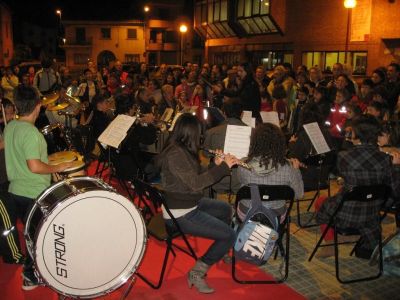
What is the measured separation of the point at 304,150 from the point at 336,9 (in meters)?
14.3

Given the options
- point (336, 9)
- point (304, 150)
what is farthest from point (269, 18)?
point (304, 150)

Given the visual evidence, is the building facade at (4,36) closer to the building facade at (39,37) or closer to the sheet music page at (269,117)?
the building facade at (39,37)

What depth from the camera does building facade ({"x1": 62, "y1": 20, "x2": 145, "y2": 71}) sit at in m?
46.8

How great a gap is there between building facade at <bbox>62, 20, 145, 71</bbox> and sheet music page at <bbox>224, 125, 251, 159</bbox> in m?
43.9

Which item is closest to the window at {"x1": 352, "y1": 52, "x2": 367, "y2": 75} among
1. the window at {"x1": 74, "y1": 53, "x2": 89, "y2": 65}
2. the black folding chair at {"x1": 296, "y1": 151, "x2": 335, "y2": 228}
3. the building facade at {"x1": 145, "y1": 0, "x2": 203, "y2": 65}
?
the black folding chair at {"x1": 296, "y1": 151, "x2": 335, "y2": 228}

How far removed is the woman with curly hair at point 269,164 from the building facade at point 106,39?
4465 centimetres

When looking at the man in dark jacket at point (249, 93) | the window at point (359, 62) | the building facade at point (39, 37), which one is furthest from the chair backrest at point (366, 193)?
the building facade at point (39, 37)

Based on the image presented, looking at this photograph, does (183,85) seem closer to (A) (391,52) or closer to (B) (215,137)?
(B) (215,137)

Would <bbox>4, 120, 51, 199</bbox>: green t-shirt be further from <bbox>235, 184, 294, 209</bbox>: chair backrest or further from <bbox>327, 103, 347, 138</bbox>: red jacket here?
<bbox>327, 103, 347, 138</bbox>: red jacket

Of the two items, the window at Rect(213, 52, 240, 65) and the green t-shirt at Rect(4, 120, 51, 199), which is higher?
the window at Rect(213, 52, 240, 65)

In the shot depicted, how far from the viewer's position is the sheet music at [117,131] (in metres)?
5.16

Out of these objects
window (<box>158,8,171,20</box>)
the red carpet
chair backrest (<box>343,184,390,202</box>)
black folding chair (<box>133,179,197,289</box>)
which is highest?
window (<box>158,8,171,20</box>)

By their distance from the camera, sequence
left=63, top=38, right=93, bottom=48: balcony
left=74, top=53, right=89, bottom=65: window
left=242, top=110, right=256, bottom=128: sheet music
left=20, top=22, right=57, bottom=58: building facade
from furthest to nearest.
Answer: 1. left=20, top=22, right=57, bottom=58: building facade
2. left=74, top=53, right=89, bottom=65: window
3. left=63, top=38, right=93, bottom=48: balcony
4. left=242, top=110, right=256, bottom=128: sheet music

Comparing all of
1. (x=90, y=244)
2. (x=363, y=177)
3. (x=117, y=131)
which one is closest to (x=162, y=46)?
(x=117, y=131)
